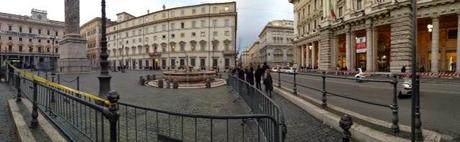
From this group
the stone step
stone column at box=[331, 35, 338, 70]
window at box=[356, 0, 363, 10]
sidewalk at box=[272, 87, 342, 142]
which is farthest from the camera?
stone column at box=[331, 35, 338, 70]

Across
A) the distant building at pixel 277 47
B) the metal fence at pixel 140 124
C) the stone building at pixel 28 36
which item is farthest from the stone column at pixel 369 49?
the stone building at pixel 28 36

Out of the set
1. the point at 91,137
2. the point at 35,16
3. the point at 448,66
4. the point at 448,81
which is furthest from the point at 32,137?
the point at 35,16

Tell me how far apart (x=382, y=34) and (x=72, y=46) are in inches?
1423

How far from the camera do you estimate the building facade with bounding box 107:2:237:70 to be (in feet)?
237

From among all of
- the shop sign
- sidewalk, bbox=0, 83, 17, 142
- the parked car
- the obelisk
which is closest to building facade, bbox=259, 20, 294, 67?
the shop sign

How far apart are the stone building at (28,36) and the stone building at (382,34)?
7145 centimetres

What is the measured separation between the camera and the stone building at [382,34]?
89.2ft

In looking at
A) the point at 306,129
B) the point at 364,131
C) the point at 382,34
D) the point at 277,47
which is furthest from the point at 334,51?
the point at 277,47

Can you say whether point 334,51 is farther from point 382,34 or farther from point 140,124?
point 140,124

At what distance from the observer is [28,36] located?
88188 mm

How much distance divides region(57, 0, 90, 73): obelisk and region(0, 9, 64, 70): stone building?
180 feet

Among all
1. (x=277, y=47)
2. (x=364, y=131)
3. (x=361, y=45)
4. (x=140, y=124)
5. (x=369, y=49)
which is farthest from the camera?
(x=277, y=47)

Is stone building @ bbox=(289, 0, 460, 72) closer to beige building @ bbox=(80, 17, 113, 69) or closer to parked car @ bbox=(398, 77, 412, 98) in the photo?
parked car @ bbox=(398, 77, 412, 98)

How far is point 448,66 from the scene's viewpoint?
3294 cm
